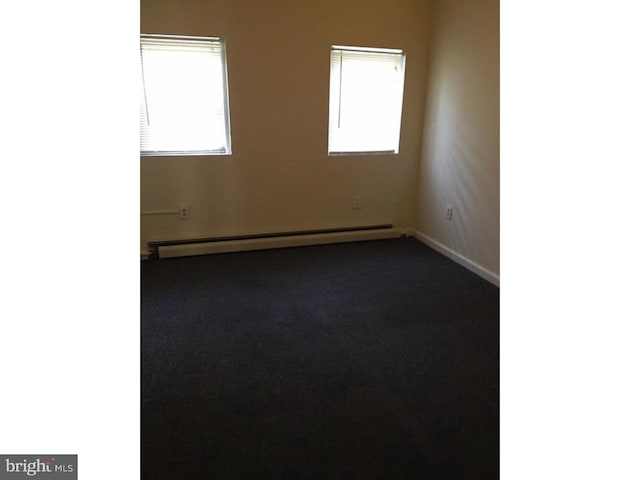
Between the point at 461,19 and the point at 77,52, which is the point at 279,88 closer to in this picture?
the point at 461,19

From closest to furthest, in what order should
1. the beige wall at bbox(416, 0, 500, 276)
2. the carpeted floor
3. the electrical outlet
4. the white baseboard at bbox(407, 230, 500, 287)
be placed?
the carpeted floor < the beige wall at bbox(416, 0, 500, 276) < the white baseboard at bbox(407, 230, 500, 287) < the electrical outlet

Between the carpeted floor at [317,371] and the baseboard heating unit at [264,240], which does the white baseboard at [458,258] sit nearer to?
the carpeted floor at [317,371]

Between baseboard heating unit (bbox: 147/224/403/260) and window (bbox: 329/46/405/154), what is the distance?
27.0 inches

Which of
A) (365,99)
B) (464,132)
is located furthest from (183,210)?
(464,132)

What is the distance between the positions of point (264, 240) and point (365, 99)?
142 centimetres

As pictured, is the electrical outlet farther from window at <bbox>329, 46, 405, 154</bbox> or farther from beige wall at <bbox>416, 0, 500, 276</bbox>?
window at <bbox>329, 46, 405, 154</bbox>

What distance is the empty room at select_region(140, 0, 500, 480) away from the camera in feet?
5.96

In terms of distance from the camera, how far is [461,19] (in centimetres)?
342

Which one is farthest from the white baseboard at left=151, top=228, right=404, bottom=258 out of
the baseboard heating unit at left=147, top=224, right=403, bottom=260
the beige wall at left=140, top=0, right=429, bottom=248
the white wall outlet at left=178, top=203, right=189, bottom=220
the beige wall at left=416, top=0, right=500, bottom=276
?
the beige wall at left=416, top=0, right=500, bottom=276

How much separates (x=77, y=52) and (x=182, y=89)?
3.17m

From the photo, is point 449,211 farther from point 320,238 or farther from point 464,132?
point 320,238

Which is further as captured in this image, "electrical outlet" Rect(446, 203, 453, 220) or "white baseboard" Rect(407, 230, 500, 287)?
"electrical outlet" Rect(446, 203, 453, 220)

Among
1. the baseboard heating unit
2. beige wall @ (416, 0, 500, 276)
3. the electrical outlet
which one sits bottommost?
the baseboard heating unit
